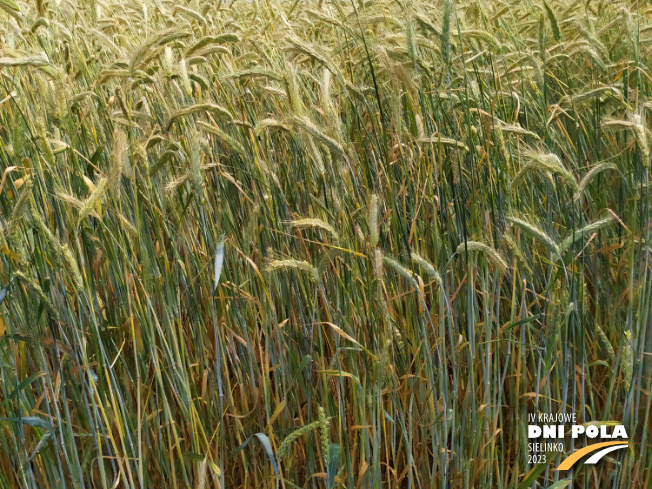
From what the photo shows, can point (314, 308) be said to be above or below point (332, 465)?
above

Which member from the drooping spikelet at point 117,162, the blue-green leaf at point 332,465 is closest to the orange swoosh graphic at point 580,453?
the blue-green leaf at point 332,465

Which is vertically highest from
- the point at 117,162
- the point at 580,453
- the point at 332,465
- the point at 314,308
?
the point at 117,162

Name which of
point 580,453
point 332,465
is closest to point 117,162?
point 332,465

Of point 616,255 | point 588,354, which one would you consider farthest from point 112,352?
point 616,255

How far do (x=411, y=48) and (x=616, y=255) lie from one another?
697mm

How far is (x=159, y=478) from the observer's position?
1207 millimetres

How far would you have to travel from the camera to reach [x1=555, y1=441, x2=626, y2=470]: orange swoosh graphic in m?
1.12

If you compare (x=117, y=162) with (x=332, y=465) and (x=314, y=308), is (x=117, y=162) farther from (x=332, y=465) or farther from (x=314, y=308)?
(x=332, y=465)

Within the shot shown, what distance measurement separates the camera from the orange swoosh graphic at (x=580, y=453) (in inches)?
44.2

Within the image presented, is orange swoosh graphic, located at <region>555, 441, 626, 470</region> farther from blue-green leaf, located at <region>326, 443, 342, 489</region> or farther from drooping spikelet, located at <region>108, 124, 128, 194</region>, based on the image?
drooping spikelet, located at <region>108, 124, 128, 194</region>

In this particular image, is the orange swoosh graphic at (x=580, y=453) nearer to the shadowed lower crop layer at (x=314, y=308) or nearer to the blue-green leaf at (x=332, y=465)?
the shadowed lower crop layer at (x=314, y=308)

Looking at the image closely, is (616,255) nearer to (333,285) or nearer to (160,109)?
(333,285)

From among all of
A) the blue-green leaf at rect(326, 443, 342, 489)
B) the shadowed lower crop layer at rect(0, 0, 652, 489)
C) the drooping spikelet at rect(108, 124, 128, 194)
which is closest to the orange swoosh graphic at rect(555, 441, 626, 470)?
the shadowed lower crop layer at rect(0, 0, 652, 489)

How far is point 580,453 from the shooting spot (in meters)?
1.14
